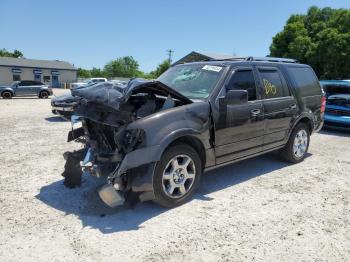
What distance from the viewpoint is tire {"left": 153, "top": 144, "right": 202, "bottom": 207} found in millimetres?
4000

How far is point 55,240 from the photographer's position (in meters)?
3.43

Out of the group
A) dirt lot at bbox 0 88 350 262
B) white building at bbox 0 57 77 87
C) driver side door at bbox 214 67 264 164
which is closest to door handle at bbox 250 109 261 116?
driver side door at bbox 214 67 264 164

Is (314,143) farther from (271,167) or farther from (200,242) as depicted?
(200,242)

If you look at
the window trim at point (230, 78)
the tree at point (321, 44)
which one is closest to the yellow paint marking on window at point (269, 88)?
the window trim at point (230, 78)

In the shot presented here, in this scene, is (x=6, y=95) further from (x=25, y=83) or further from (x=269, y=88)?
(x=269, y=88)

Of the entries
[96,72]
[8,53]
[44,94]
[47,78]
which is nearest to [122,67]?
[96,72]

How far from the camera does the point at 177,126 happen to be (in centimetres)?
409

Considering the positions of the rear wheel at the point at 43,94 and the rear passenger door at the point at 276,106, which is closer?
the rear passenger door at the point at 276,106

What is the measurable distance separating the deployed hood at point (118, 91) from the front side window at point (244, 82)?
95 cm

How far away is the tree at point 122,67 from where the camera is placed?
338 ft

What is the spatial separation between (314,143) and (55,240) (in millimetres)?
7016

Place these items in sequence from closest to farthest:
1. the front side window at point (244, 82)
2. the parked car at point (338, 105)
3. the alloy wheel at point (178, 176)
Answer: the alloy wheel at point (178, 176)
the front side window at point (244, 82)
the parked car at point (338, 105)

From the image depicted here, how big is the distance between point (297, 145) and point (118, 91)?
157 inches

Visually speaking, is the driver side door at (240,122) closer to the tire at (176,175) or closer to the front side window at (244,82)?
the front side window at (244,82)
